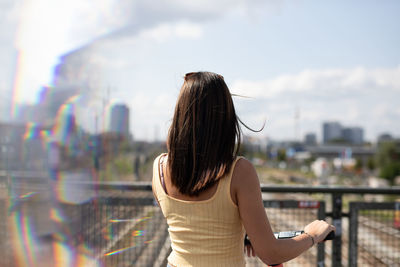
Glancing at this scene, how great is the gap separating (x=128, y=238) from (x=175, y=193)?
220cm

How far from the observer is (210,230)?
1.54 meters

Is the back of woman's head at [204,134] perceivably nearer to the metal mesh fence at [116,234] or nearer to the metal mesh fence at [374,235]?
the metal mesh fence at [116,234]

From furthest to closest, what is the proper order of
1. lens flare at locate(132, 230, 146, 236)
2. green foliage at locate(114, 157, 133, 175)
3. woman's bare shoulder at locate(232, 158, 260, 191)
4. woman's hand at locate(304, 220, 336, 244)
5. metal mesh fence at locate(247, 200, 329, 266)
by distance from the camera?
green foliage at locate(114, 157, 133, 175), metal mesh fence at locate(247, 200, 329, 266), lens flare at locate(132, 230, 146, 236), woman's hand at locate(304, 220, 336, 244), woman's bare shoulder at locate(232, 158, 260, 191)

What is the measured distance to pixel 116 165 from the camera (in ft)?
44.3

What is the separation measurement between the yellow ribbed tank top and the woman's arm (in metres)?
0.04

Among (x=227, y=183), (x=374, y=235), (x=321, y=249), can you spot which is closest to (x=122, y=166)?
(x=374, y=235)

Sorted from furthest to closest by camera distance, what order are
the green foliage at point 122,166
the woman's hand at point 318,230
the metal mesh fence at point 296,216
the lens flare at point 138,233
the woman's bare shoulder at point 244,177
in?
the green foliage at point 122,166 < the metal mesh fence at point 296,216 < the lens flare at point 138,233 < the woman's hand at point 318,230 < the woman's bare shoulder at point 244,177

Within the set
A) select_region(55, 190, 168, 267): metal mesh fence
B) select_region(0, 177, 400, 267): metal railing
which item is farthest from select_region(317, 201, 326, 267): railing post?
select_region(55, 190, 168, 267): metal mesh fence

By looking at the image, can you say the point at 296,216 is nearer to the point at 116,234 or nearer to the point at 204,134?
the point at 116,234

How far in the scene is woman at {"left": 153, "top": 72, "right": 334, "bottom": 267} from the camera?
4.80 feet

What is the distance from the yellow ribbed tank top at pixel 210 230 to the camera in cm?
149

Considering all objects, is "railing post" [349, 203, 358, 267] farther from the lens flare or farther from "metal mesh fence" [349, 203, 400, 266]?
the lens flare

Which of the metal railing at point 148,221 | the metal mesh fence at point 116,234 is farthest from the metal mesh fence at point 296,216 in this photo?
the metal mesh fence at point 116,234

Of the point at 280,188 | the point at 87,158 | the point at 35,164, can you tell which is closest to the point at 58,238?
the point at 280,188
